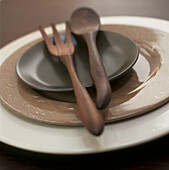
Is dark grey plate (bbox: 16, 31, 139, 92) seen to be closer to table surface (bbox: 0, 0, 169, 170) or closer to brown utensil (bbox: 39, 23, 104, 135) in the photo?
brown utensil (bbox: 39, 23, 104, 135)

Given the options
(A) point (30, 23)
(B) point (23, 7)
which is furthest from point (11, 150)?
(B) point (23, 7)

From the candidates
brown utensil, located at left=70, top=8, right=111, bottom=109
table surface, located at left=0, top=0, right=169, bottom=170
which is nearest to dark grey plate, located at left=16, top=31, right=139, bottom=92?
brown utensil, located at left=70, top=8, right=111, bottom=109

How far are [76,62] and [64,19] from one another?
1.30ft

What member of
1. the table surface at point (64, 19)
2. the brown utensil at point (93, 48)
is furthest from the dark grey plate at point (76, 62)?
the table surface at point (64, 19)

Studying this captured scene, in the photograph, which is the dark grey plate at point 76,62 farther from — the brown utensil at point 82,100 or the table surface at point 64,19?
the table surface at point 64,19

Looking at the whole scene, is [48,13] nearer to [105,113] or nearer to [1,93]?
[1,93]

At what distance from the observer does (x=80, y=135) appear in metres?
0.34

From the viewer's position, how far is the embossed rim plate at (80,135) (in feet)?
1.01

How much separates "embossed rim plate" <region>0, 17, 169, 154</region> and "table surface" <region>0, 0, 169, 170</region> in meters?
0.03

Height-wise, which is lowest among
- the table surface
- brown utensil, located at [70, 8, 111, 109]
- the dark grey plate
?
the table surface

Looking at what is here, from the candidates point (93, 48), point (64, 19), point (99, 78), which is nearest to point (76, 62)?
point (93, 48)

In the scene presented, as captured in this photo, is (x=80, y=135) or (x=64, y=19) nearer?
(x=80, y=135)

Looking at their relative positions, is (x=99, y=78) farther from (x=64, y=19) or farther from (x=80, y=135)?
(x=64, y=19)

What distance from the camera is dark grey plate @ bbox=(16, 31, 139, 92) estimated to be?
0.46m
